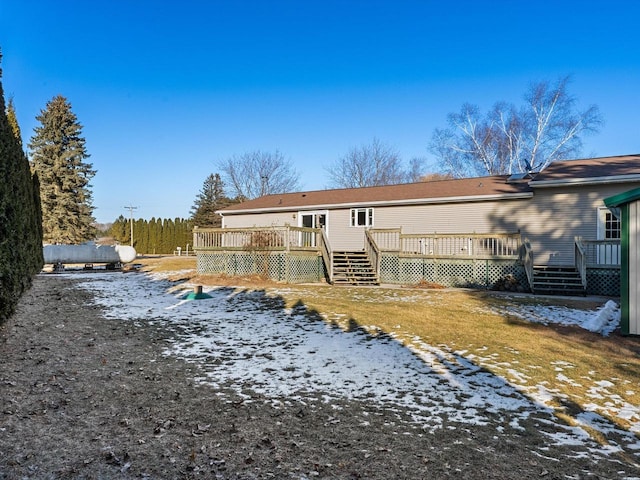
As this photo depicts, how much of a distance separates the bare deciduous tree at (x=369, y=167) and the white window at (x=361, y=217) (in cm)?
2135

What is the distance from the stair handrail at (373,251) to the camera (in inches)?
573

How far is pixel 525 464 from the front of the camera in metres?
2.73

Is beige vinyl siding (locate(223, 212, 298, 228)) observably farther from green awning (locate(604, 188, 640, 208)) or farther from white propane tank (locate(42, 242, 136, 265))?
green awning (locate(604, 188, 640, 208))

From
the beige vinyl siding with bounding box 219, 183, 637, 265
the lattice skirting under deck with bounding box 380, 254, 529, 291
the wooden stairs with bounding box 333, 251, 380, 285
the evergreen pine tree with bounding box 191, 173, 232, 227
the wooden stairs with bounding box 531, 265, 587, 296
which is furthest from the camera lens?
the evergreen pine tree with bounding box 191, 173, 232, 227

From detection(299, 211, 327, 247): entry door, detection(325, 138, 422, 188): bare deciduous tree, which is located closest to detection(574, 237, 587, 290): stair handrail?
detection(299, 211, 327, 247): entry door

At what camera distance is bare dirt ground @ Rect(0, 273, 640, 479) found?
2621mm

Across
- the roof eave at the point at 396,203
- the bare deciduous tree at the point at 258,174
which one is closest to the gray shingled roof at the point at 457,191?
the roof eave at the point at 396,203

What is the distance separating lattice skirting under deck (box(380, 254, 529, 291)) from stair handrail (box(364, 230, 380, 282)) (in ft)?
1.32

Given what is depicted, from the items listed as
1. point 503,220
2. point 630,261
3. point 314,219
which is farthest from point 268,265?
point 630,261

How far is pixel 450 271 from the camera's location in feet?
Result: 46.1

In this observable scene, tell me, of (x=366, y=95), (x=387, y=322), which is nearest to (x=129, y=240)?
(x=366, y=95)

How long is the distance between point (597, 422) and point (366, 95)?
29.5 metres

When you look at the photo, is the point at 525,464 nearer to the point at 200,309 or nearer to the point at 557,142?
the point at 200,309

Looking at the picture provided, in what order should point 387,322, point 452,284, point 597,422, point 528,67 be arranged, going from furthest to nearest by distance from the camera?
point 528,67, point 452,284, point 387,322, point 597,422
